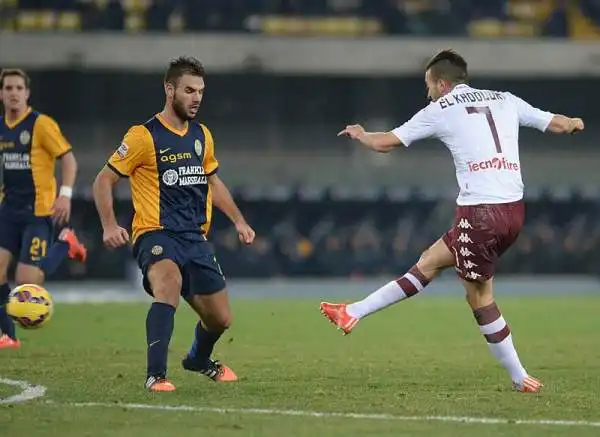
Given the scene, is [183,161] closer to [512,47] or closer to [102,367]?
[102,367]

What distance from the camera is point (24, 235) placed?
12438 mm

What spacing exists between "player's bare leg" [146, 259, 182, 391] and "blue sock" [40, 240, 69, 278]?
12.9 feet

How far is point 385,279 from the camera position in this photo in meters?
28.7

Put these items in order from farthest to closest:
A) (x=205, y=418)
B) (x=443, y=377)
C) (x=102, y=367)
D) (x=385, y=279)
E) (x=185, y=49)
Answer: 1. (x=185, y=49)
2. (x=385, y=279)
3. (x=102, y=367)
4. (x=443, y=377)
5. (x=205, y=418)

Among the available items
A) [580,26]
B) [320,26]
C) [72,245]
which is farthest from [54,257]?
[580,26]

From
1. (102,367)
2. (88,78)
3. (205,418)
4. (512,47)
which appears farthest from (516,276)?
(205,418)

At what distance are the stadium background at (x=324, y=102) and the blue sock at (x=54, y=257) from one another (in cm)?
1561

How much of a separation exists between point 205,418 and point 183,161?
2.19m

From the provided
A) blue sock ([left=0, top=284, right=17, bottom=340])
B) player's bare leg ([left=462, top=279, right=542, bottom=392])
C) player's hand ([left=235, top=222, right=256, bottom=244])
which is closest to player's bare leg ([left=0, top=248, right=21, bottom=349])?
blue sock ([left=0, top=284, right=17, bottom=340])

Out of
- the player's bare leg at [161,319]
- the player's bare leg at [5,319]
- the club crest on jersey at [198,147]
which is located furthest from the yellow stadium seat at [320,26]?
the player's bare leg at [161,319]

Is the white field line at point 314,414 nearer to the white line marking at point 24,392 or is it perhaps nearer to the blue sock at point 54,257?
the white line marking at point 24,392

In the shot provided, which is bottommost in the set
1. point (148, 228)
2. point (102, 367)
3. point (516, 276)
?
point (516, 276)

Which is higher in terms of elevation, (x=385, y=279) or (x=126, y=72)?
(x=126, y=72)

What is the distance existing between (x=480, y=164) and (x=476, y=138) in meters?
0.17
